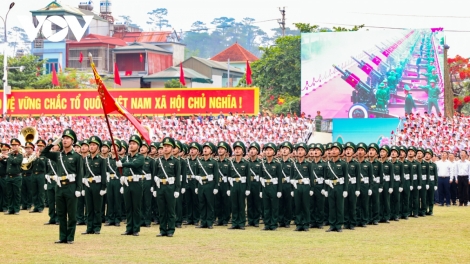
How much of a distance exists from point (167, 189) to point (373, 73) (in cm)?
2962

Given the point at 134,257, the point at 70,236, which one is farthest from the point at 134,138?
the point at 134,257

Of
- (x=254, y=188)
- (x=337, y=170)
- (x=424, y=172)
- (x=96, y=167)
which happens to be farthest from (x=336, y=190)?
(x=424, y=172)

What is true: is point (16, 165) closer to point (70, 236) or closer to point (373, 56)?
point (70, 236)

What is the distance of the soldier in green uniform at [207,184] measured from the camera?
17688 mm

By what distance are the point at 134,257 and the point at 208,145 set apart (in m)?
5.58

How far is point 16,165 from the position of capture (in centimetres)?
2119

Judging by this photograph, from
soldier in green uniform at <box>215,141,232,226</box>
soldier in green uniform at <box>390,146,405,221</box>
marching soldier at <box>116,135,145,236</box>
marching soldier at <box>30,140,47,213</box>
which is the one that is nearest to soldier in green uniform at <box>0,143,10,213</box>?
marching soldier at <box>30,140,47,213</box>

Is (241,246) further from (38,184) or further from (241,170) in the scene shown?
(38,184)

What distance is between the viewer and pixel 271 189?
1736 cm

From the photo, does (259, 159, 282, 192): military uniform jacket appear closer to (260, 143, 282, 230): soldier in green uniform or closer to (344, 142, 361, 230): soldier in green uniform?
(260, 143, 282, 230): soldier in green uniform

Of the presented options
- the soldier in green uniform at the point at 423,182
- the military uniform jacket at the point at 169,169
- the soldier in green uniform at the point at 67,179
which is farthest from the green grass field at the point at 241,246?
the soldier in green uniform at the point at 423,182

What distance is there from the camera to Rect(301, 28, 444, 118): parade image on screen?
42.4 m

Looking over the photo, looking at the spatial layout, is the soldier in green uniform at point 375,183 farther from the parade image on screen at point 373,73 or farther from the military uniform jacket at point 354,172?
the parade image on screen at point 373,73

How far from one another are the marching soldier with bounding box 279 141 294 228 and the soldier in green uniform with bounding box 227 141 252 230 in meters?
0.75
